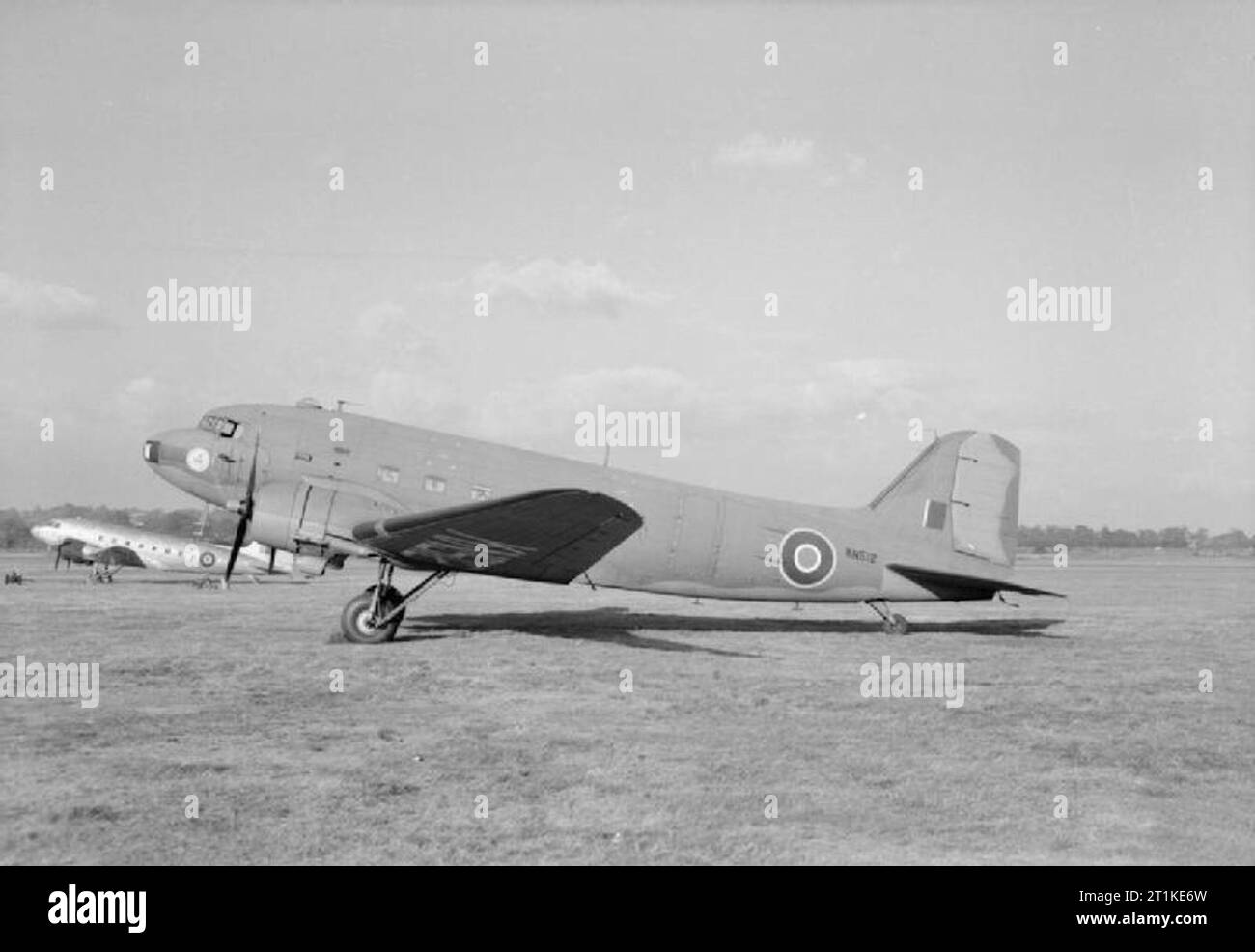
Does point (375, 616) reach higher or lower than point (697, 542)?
lower

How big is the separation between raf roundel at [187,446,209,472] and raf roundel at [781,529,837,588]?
1014cm

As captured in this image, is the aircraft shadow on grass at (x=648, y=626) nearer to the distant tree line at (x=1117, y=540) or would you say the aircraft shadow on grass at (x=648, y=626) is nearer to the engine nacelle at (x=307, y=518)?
the engine nacelle at (x=307, y=518)

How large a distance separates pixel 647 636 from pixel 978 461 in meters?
7.65

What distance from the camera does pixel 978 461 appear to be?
19.7m

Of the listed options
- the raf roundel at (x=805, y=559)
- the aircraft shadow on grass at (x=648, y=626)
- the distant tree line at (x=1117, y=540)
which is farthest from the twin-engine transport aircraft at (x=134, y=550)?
the distant tree line at (x=1117, y=540)

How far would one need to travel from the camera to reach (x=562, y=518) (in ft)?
47.2

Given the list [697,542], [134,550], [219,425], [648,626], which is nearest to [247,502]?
[219,425]

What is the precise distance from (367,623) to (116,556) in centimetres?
3283

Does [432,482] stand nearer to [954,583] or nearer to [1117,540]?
[954,583]

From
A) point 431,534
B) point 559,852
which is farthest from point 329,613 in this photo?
point 559,852

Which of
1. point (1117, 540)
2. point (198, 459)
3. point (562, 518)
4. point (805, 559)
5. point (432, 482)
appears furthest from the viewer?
point (1117, 540)

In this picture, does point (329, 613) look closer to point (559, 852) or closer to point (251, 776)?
point (251, 776)

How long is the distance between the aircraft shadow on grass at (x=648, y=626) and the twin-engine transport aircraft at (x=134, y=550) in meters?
24.0
